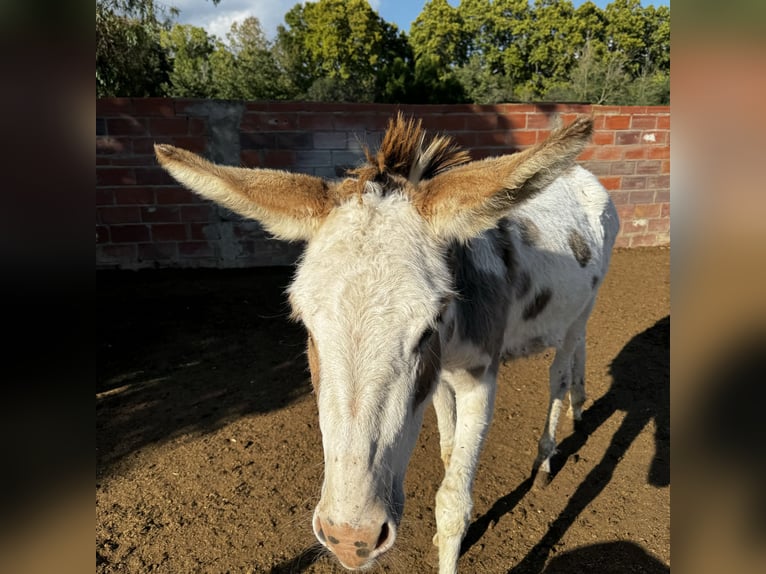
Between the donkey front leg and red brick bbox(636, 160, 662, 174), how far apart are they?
7832 millimetres

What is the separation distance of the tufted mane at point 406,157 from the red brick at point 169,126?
581 centimetres

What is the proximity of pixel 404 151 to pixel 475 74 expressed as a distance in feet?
127

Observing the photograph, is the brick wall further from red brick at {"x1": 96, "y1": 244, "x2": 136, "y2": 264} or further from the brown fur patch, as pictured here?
the brown fur patch

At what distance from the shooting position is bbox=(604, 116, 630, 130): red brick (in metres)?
8.07

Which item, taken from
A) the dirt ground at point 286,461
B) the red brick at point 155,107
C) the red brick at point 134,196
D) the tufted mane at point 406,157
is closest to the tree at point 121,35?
the red brick at point 155,107

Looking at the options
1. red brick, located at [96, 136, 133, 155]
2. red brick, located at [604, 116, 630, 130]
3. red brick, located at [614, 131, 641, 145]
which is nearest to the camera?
red brick, located at [96, 136, 133, 155]

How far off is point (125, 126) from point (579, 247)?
6537mm

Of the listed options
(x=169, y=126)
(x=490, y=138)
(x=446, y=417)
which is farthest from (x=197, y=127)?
(x=446, y=417)

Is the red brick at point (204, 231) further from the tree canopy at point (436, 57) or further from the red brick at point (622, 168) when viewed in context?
the tree canopy at point (436, 57)

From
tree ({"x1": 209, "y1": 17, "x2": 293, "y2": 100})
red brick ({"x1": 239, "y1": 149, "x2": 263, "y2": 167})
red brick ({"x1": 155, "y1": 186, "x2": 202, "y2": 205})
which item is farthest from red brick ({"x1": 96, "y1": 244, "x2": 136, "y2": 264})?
tree ({"x1": 209, "y1": 17, "x2": 293, "y2": 100})
